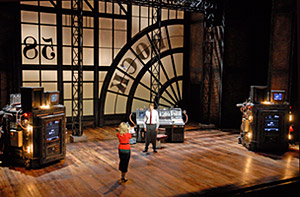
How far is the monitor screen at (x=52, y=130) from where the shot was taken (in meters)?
8.70

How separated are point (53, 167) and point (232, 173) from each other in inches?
198

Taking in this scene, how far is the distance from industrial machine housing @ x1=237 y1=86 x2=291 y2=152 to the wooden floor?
486mm

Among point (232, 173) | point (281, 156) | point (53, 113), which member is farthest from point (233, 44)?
point (53, 113)

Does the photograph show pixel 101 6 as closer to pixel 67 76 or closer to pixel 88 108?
pixel 67 76

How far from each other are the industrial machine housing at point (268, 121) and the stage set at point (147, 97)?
0.04m

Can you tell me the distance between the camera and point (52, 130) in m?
8.84

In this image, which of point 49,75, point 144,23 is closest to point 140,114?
point 49,75

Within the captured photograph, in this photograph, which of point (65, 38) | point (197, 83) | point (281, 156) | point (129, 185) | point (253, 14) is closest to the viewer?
point (129, 185)

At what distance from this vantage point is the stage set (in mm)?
8008

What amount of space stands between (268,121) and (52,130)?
286 inches

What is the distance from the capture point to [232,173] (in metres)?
8.35

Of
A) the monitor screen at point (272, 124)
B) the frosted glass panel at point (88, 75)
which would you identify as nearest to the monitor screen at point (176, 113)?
the monitor screen at point (272, 124)

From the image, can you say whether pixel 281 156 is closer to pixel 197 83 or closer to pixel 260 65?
pixel 260 65

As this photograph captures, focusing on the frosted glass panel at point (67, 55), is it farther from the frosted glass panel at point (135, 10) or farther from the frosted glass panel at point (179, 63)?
the frosted glass panel at point (179, 63)
